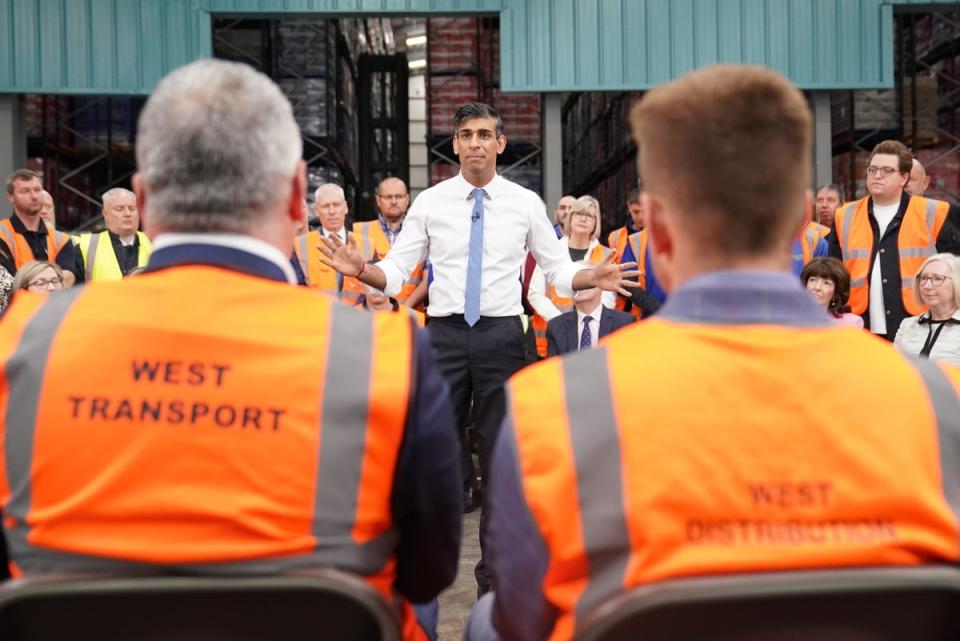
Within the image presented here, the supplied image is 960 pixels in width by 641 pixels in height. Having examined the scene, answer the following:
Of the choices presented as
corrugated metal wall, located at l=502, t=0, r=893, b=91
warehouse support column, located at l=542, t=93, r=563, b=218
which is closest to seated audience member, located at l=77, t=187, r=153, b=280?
corrugated metal wall, located at l=502, t=0, r=893, b=91

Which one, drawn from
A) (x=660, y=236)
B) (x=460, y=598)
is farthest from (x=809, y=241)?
(x=660, y=236)

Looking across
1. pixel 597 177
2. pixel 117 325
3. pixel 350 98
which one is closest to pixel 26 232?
pixel 117 325

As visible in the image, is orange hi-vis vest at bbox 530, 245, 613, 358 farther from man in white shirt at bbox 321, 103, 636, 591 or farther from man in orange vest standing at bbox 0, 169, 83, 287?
man in orange vest standing at bbox 0, 169, 83, 287

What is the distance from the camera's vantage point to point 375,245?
7.39 metres

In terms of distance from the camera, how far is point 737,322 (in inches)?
53.6

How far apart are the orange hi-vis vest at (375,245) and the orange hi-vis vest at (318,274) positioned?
0.28 meters

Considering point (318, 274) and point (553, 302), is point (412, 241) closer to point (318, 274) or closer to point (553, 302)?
point (318, 274)

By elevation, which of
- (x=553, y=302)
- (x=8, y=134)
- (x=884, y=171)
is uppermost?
(x=8, y=134)

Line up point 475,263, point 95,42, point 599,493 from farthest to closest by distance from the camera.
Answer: point 95,42, point 475,263, point 599,493

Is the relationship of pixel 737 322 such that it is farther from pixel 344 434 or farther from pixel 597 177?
pixel 597 177

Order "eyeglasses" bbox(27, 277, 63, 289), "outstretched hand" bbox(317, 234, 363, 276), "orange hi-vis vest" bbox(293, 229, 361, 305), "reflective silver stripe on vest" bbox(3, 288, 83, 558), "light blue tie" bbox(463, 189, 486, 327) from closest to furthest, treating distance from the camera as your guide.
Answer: "reflective silver stripe on vest" bbox(3, 288, 83, 558) < "outstretched hand" bbox(317, 234, 363, 276) < "light blue tie" bbox(463, 189, 486, 327) < "eyeglasses" bbox(27, 277, 63, 289) < "orange hi-vis vest" bbox(293, 229, 361, 305)

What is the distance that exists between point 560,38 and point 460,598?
6.54 metres

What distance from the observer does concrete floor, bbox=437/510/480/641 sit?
3.74 m

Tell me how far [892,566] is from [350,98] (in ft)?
49.5
